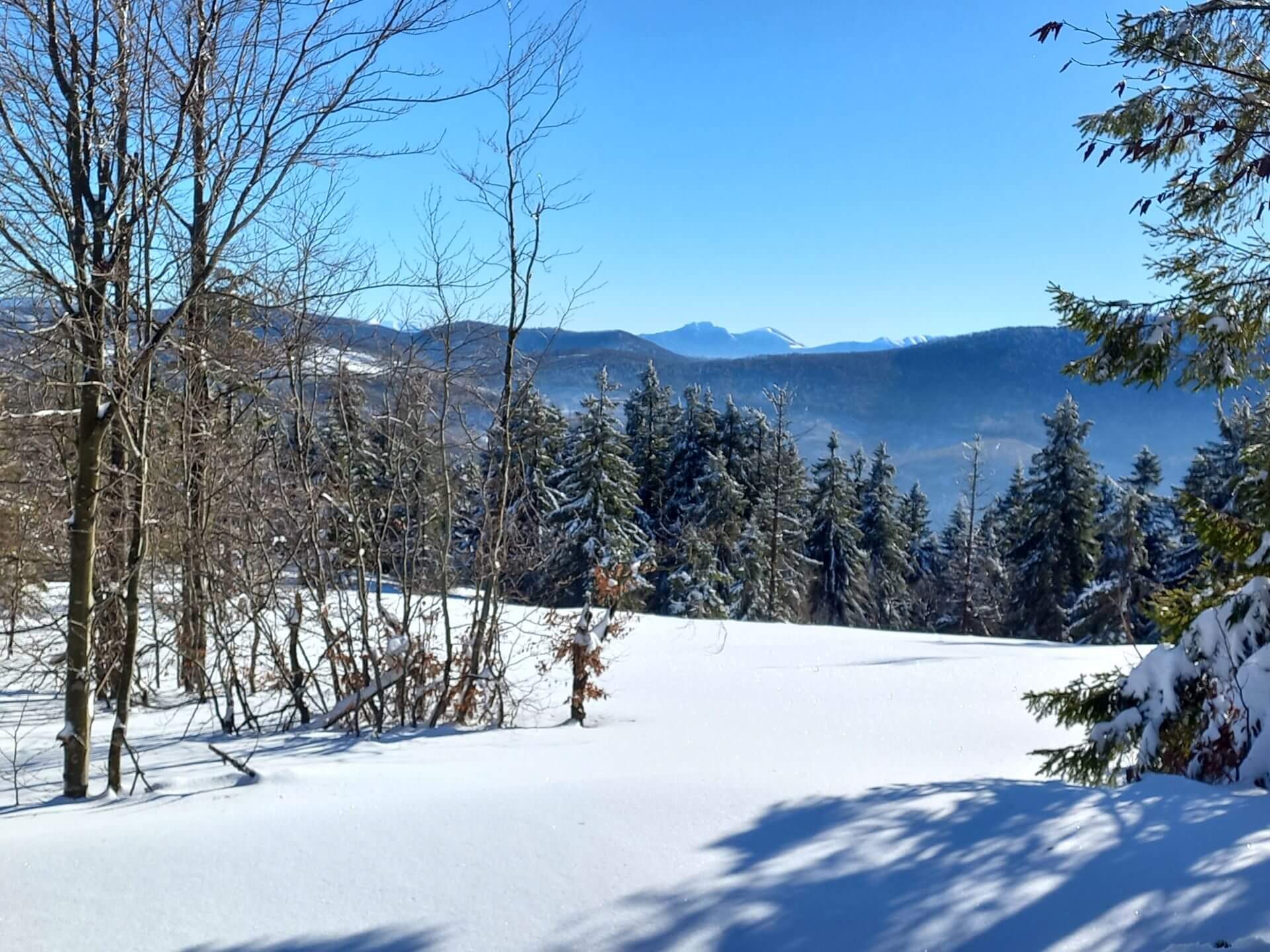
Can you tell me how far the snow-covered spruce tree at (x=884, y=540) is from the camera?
34312 millimetres

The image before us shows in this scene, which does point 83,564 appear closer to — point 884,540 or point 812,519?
point 812,519

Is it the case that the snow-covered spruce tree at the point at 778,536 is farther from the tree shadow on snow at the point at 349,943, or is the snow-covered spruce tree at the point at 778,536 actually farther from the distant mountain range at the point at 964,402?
the distant mountain range at the point at 964,402

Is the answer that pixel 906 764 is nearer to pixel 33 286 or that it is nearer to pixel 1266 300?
pixel 1266 300

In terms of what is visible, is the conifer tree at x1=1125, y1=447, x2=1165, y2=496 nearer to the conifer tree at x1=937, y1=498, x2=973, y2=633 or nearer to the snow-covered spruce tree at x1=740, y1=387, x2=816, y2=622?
the conifer tree at x1=937, y1=498, x2=973, y2=633

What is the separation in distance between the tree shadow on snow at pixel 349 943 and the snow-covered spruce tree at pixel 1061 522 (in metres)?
28.1

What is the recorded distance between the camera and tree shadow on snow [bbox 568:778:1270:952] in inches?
96.8

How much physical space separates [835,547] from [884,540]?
14.4 ft

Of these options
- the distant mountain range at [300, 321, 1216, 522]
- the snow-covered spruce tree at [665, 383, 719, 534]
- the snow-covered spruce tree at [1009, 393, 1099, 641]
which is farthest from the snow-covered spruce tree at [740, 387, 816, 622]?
the distant mountain range at [300, 321, 1216, 522]

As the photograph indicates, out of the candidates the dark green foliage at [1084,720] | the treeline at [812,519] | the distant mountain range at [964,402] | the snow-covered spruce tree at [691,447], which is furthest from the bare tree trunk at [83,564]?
the distant mountain range at [964,402]

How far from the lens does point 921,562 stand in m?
41.6

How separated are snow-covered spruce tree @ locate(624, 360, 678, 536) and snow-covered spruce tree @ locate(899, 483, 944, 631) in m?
12.2

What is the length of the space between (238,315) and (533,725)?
13.4 feet

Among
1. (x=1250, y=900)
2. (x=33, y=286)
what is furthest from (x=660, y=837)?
(x=33, y=286)

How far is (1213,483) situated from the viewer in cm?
2588
